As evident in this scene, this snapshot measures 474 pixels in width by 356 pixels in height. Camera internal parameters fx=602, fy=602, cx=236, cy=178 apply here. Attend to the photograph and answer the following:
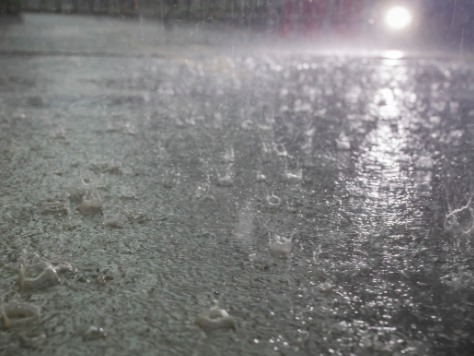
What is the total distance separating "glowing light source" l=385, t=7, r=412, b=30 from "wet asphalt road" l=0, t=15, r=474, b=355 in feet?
40.8

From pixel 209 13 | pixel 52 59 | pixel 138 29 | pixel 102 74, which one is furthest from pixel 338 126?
pixel 209 13

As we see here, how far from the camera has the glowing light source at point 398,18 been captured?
17.8 metres

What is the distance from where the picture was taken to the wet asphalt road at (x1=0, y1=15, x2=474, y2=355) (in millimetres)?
1693

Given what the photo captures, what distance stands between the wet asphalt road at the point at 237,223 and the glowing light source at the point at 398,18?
12433 millimetres

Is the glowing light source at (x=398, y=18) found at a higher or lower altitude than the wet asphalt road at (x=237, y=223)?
lower

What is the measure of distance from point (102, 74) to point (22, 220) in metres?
6.14

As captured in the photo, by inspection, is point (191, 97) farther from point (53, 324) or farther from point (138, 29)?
point (138, 29)

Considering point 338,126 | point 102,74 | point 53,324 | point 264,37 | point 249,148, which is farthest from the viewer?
point 264,37

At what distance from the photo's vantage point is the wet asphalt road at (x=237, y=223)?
169cm

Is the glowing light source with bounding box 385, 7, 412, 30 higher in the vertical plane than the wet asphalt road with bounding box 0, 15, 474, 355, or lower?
lower

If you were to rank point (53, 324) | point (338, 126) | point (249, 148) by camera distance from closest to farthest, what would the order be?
point (53, 324) → point (249, 148) → point (338, 126)

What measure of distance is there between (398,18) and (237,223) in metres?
17.0

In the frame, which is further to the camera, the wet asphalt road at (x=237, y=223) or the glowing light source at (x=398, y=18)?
the glowing light source at (x=398, y=18)

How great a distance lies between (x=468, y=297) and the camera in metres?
1.93
